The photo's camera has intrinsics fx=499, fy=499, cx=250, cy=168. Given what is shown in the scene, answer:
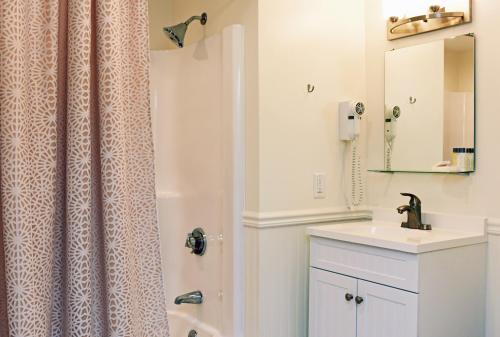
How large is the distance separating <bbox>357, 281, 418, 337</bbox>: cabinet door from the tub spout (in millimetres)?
895

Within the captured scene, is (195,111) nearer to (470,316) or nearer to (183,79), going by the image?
(183,79)

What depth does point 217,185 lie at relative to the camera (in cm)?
246

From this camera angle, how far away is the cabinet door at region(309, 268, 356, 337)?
2061 mm

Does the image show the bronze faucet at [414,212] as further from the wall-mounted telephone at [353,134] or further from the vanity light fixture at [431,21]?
the vanity light fixture at [431,21]

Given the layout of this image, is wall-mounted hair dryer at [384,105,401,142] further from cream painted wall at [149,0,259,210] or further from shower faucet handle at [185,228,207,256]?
shower faucet handle at [185,228,207,256]

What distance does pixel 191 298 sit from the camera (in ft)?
8.43

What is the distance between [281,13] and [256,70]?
299 millimetres

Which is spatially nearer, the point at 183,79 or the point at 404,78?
the point at 404,78

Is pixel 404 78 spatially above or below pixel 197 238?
above

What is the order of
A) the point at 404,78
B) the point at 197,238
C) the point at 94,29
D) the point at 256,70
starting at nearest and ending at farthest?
the point at 94,29 < the point at 256,70 < the point at 404,78 < the point at 197,238

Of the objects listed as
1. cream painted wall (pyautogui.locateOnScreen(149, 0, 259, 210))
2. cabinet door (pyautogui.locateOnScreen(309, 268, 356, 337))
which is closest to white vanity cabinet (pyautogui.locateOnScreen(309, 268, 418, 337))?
cabinet door (pyautogui.locateOnScreen(309, 268, 356, 337))

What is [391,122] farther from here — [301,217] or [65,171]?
[65,171]

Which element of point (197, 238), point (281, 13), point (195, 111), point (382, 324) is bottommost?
point (382, 324)

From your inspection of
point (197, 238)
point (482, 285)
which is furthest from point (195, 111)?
point (482, 285)
